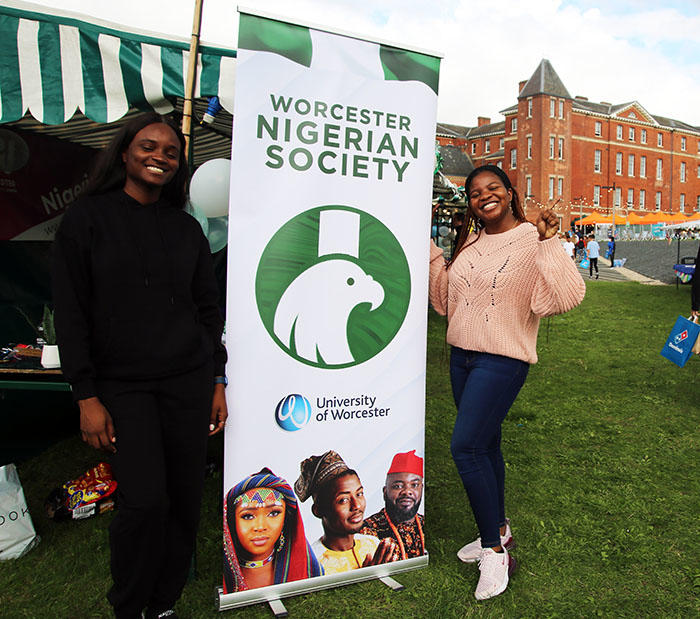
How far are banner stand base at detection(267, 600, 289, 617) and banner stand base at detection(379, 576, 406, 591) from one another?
480 mm

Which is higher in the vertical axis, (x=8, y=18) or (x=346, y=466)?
(x=8, y=18)

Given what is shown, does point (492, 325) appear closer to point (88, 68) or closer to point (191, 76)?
point (191, 76)

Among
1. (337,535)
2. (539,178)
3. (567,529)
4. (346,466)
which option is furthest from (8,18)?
(539,178)

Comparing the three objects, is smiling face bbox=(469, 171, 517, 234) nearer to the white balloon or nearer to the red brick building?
the white balloon

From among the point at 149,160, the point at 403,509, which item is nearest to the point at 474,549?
the point at 403,509

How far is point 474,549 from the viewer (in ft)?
9.39

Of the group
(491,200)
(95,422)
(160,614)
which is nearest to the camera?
(95,422)

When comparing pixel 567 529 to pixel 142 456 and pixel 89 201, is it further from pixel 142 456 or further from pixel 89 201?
pixel 89 201

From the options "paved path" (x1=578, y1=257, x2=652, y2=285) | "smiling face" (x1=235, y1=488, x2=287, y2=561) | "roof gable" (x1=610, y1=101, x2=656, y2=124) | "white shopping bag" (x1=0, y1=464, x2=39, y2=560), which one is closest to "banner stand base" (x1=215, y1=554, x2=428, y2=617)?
"smiling face" (x1=235, y1=488, x2=287, y2=561)

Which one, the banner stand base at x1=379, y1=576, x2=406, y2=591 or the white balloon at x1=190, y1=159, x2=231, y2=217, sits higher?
the white balloon at x1=190, y1=159, x2=231, y2=217

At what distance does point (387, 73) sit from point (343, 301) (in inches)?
41.5

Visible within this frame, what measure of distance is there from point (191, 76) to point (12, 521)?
7.77ft

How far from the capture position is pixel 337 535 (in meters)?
2.60

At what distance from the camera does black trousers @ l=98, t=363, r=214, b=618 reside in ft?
6.30
